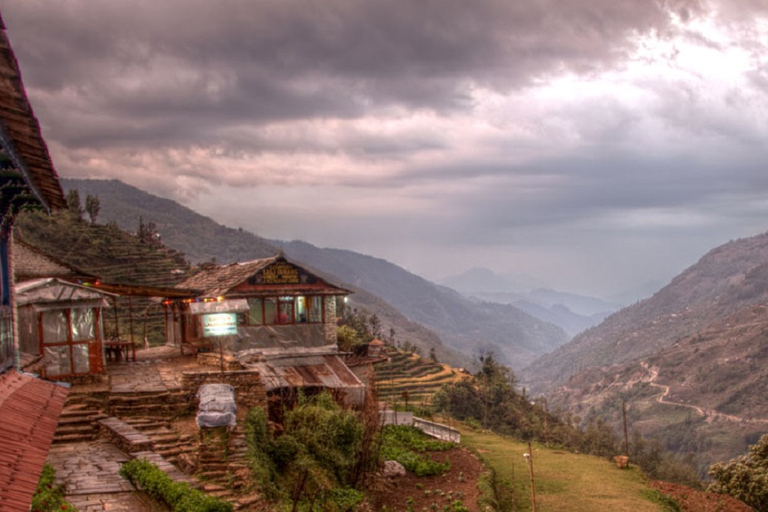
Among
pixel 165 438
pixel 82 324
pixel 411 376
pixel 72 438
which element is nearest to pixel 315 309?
pixel 82 324

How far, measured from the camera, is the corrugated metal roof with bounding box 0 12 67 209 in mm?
4570

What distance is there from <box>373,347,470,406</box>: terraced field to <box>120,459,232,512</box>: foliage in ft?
125

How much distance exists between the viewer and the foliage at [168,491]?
391 inches

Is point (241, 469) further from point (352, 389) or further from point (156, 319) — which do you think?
point (156, 319)

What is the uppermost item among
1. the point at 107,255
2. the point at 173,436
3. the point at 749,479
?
the point at 107,255

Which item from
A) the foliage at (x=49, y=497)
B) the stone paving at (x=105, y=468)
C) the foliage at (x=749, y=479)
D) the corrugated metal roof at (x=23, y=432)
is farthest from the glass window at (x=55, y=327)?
the foliage at (x=749, y=479)

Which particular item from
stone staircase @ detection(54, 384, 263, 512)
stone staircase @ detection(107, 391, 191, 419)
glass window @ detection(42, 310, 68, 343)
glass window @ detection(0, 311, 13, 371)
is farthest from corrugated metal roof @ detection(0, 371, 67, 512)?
glass window @ detection(42, 310, 68, 343)

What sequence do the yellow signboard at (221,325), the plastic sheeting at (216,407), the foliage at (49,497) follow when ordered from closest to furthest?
the foliage at (49,497)
the plastic sheeting at (216,407)
the yellow signboard at (221,325)

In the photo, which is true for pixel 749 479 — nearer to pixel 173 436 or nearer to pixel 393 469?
pixel 393 469

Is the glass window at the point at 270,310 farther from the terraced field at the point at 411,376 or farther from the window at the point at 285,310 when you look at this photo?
the terraced field at the point at 411,376

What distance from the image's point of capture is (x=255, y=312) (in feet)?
73.1

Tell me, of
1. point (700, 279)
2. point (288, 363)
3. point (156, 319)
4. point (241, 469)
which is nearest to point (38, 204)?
point (241, 469)

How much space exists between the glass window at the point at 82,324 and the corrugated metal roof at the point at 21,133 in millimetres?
9936

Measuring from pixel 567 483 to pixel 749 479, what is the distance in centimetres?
831
